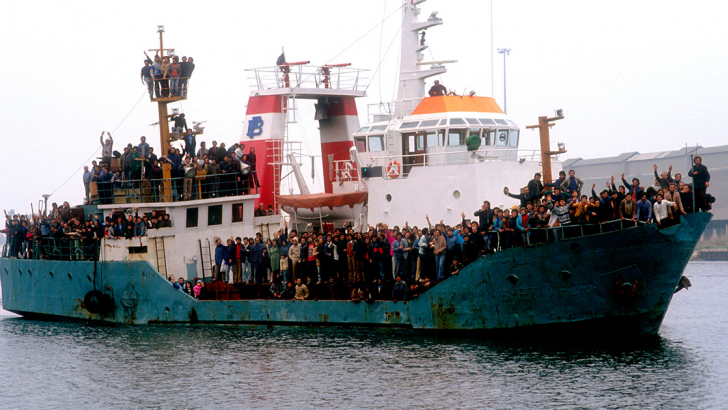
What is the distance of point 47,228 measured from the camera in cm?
2705

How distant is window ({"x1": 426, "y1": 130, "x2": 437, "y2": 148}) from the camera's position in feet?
76.8

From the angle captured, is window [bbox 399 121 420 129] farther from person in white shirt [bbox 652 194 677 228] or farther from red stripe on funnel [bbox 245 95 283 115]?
person in white shirt [bbox 652 194 677 228]

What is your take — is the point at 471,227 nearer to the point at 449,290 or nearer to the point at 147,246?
the point at 449,290

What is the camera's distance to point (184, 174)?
24.6 metres

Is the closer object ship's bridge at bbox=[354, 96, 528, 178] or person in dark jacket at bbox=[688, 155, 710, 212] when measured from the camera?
person in dark jacket at bbox=[688, 155, 710, 212]

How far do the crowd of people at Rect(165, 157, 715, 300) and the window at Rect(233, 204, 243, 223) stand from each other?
1.46 meters

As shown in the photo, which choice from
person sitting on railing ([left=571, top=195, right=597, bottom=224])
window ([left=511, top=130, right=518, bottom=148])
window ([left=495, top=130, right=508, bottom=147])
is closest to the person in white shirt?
person sitting on railing ([left=571, top=195, right=597, bottom=224])

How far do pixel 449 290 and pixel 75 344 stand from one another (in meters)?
10.4

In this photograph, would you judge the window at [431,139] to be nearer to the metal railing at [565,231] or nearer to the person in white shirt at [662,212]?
the metal railing at [565,231]

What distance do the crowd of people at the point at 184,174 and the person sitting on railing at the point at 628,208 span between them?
37.1ft

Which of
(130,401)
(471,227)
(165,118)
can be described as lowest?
(130,401)

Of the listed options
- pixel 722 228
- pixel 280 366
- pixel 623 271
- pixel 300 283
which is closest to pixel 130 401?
pixel 280 366

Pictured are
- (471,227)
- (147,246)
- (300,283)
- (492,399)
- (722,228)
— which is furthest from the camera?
(722,228)

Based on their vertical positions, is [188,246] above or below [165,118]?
below
